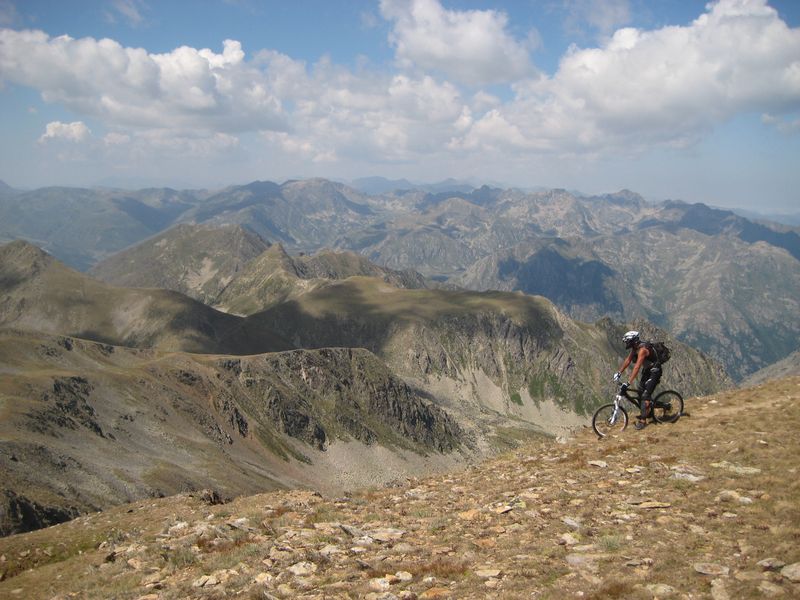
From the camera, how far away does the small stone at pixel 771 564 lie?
38.8ft

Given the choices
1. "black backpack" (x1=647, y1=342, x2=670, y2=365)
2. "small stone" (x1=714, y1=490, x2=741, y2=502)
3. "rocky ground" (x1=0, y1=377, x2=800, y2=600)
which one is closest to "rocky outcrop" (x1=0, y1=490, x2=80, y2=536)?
"rocky ground" (x1=0, y1=377, x2=800, y2=600)

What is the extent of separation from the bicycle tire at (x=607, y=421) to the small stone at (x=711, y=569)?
53.2 feet

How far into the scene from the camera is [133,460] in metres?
81.5

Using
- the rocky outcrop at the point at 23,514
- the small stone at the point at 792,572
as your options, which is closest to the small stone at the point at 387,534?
the small stone at the point at 792,572

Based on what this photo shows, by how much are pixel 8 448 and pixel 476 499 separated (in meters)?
65.4

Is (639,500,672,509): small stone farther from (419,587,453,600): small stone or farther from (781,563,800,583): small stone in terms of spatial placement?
(419,587,453,600): small stone

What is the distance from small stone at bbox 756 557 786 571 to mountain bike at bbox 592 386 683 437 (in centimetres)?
1530

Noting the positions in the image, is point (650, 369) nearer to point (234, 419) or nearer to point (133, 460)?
point (133, 460)

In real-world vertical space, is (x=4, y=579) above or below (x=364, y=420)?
above

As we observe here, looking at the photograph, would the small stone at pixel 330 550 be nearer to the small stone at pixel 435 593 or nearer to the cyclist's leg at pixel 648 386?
the small stone at pixel 435 593

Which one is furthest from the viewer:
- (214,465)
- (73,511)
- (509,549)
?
(214,465)

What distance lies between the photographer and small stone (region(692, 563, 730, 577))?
39.2 ft

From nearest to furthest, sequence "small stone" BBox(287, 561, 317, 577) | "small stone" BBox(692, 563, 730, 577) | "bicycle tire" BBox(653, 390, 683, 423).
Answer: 1. "small stone" BBox(692, 563, 730, 577)
2. "small stone" BBox(287, 561, 317, 577)
3. "bicycle tire" BBox(653, 390, 683, 423)

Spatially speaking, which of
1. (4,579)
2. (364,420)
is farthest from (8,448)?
(364,420)
